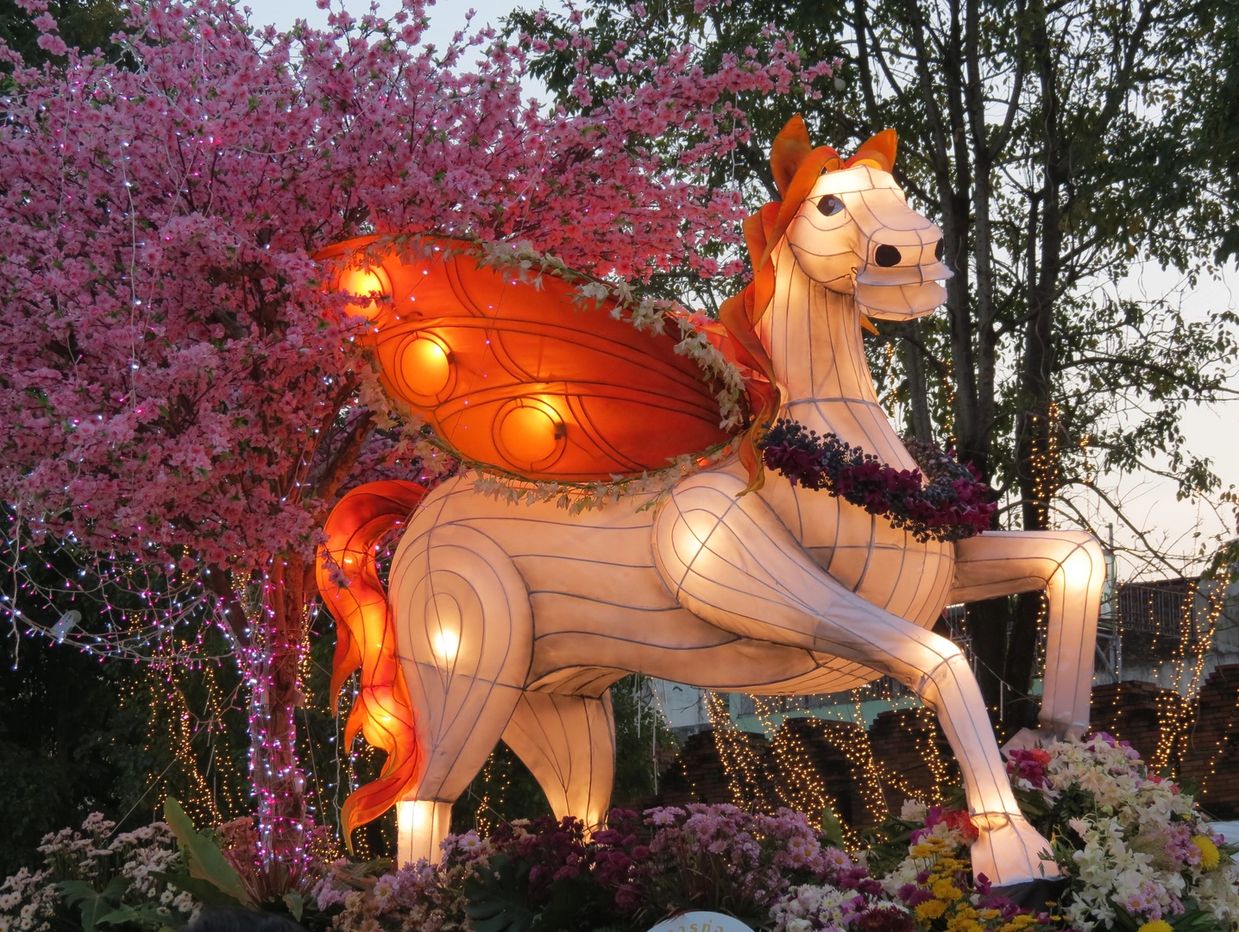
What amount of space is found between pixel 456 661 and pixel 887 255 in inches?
78.9

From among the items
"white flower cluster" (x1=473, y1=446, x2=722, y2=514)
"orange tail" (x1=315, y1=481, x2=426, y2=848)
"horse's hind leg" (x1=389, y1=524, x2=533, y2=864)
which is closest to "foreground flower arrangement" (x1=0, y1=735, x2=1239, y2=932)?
"horse's hind leg" (x1=389, y1=524, x2=533, y2=864)

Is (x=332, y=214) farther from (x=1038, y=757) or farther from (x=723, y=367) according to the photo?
(x=1038, y=757)

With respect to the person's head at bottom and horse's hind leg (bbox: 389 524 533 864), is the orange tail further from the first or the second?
the person's head at bottom

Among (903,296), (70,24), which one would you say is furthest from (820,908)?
(70,24)

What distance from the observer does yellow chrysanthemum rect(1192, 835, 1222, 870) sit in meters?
5.04

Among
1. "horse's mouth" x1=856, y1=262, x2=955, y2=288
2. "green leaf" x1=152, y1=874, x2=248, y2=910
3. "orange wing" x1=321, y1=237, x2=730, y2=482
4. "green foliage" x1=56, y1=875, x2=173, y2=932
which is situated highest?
"horse's mouth" x1=856, y1=262, x2=955, y2=288

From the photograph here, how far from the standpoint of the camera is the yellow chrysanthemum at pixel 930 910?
14.3ft

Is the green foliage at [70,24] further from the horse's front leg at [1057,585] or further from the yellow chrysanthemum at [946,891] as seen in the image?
the yellow chrysanthemum at [946,891]

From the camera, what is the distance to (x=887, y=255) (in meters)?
5.04

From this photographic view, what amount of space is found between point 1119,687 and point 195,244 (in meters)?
5.70

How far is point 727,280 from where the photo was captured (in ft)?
34.1

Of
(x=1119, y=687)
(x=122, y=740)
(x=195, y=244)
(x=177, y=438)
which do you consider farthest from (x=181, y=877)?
(x=122, y=740)

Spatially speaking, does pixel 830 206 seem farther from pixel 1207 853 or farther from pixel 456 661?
pixel 1207 853

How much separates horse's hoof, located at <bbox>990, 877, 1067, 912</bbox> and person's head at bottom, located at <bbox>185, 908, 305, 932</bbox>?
2762 millimetres
